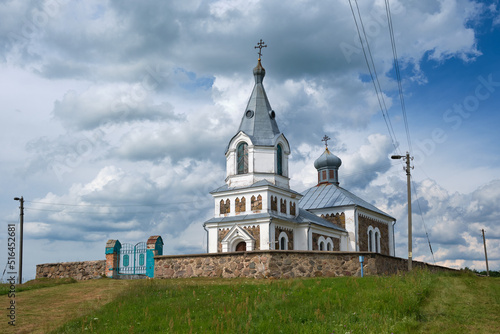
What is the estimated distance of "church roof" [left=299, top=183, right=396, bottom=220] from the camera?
35.5 meters

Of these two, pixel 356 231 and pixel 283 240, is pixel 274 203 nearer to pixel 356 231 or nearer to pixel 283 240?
pixel 283 240

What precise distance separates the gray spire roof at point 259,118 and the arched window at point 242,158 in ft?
2.50

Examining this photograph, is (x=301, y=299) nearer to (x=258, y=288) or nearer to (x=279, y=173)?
(x=258, y=288)

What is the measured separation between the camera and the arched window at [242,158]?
29172 millimetres

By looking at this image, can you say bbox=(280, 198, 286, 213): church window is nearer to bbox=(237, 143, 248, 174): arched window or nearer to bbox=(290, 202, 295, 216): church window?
bbox=(290, 202, 295, 216): church window

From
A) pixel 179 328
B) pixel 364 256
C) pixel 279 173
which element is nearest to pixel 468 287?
pixel 364 256

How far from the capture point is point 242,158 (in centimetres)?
2939

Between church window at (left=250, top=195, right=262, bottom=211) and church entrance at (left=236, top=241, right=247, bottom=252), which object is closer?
church entrance at (left=236, top=241, right=247, bottom=252)

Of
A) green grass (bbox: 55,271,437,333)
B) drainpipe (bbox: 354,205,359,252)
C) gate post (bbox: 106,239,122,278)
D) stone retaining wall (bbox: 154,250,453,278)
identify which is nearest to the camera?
green grass (bbox: 55,271,437,333)

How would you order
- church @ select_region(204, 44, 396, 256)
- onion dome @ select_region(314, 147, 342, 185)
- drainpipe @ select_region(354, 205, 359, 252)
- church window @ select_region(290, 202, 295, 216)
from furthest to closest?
onion dome @ select_region(314, 147, 342, 185) < drainpipe @ select_region(354, 205, 359, 252) < church window @ select_region(290, 202, 295, 216) < church @ select_region(204, 44, 396, 256)

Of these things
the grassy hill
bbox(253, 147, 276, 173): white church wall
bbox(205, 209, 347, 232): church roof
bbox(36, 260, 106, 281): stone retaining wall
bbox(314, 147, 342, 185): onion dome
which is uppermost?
bbox(314, 147, 342, 185): onion dome

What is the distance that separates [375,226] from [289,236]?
37.9 feet

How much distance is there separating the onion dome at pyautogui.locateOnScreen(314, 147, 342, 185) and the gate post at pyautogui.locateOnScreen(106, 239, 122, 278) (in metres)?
23.0

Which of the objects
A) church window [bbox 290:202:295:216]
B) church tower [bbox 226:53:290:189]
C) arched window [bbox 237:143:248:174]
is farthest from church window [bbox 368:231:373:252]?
arched window [bbox 237:143:248:174]
